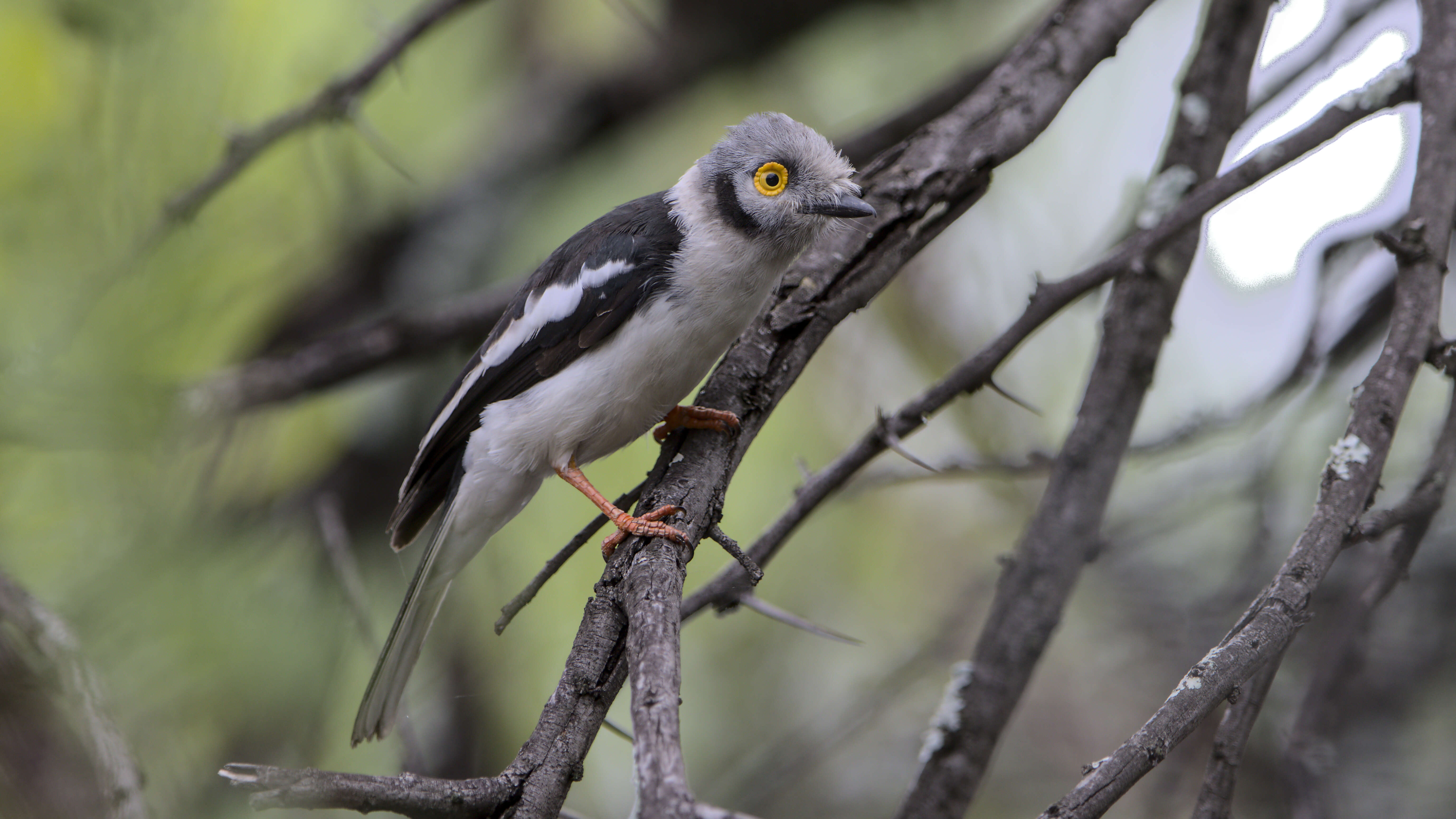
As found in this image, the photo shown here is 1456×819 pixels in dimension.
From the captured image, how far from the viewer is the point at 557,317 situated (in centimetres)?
283

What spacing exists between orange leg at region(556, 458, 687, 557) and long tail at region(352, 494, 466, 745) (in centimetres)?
37

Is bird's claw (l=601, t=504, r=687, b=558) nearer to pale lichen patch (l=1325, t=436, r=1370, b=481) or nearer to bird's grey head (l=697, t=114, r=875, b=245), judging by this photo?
bird's grey head (l=697, t=114, r=875, b=245)

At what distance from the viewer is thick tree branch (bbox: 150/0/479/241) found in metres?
2.80

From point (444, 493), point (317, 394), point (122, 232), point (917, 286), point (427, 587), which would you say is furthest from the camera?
point (917, 286)

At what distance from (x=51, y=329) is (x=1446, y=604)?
12.4 feet

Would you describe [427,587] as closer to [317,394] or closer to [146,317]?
[146,317]

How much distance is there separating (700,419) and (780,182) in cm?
73

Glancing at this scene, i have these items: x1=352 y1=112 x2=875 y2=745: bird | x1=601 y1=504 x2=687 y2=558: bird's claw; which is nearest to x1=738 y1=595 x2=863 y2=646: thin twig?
x1=601 y1=504 x2=687 y2=558: bird's claw

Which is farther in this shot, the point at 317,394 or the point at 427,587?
the point at 317,394

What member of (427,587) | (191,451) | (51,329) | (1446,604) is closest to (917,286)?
(1446,604)

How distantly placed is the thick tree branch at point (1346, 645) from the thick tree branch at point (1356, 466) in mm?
115

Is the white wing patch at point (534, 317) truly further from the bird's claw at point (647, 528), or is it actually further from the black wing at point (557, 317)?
the bird's claw at point (647, 528)

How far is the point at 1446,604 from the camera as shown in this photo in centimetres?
292

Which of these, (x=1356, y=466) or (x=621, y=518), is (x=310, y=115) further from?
(x=1356, y=466)
